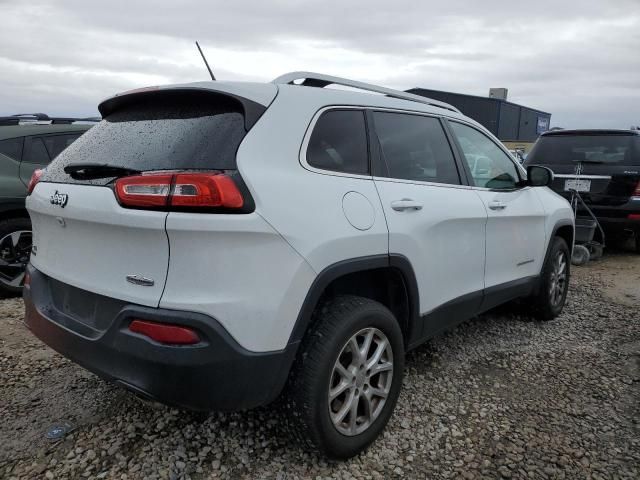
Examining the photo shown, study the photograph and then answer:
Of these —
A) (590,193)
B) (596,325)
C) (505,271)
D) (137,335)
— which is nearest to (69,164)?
(137,335)

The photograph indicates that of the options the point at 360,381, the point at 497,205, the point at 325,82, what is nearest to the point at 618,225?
the point at 497,205

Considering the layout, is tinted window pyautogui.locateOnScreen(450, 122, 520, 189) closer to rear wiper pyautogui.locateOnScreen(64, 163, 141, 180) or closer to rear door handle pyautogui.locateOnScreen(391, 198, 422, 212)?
rear door handle pyautogui.locateOnScreen(391, 198, 422, 212)

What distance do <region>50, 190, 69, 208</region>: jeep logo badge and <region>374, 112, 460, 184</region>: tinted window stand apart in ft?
5.03

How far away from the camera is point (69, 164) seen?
2.35 metres

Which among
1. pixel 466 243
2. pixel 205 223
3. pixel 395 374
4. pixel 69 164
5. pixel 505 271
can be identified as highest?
pixel 69 164

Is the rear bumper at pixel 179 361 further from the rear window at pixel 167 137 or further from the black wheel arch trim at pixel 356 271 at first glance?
the rear window at pixel 167 137

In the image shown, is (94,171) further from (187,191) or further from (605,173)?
(605,173)

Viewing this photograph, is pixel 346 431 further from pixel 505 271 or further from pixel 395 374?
pixel 505 271

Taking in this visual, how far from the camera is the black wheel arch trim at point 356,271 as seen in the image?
213 cm

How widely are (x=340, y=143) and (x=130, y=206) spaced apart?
1.03m

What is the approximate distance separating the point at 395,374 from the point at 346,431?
→ 399 mm

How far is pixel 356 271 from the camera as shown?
2.37m

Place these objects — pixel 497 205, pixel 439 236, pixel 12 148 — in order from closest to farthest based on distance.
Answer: pixel 439 236 → pixel 497 205 → pixel 12 148

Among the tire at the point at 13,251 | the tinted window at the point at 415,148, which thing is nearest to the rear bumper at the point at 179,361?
the tinted window at the point at 415,148
